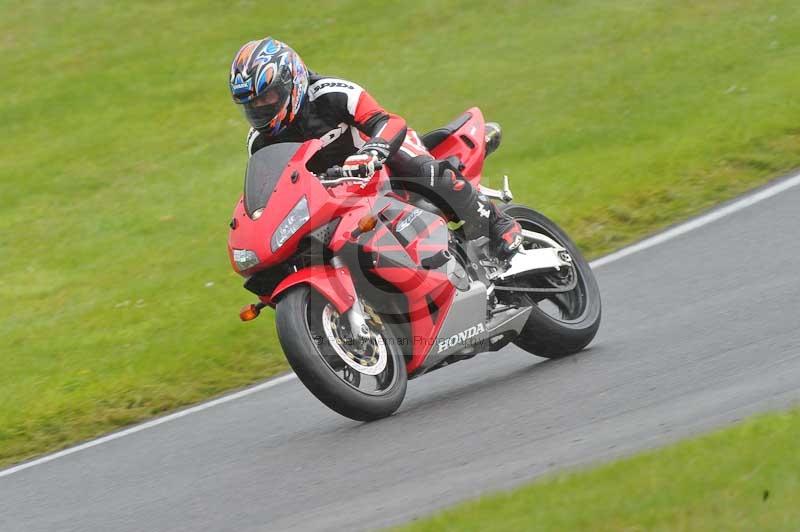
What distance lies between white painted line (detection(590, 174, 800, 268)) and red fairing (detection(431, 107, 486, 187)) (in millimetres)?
2157

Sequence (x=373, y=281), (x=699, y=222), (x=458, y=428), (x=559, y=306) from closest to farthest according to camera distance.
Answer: (x=458, y=428) → (x=373, y=281) → (x=559, y=306) → (x=699, y=222)

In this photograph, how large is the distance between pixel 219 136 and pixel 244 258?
8.54 meters

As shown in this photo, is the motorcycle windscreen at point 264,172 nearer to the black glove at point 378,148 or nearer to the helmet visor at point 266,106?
the helmet visor at point 266,106

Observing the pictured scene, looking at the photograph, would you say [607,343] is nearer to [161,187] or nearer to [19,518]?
[19,518]

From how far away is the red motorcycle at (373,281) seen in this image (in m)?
6.05

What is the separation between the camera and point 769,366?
5.95 metres

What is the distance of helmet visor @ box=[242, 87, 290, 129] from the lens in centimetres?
641

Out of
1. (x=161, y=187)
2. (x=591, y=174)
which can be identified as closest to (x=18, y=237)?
(x=161, y=187)

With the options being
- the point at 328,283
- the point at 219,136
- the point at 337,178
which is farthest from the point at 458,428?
the point at 219,136

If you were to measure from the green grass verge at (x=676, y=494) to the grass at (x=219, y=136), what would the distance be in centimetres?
401

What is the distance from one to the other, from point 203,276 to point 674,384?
5.55 meters

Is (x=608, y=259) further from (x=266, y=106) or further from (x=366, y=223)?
(x=266, y=106)

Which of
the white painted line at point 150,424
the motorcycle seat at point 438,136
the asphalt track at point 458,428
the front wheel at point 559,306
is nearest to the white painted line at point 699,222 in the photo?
the asphalt track at point 458,428

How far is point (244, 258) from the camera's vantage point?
20.3ft
